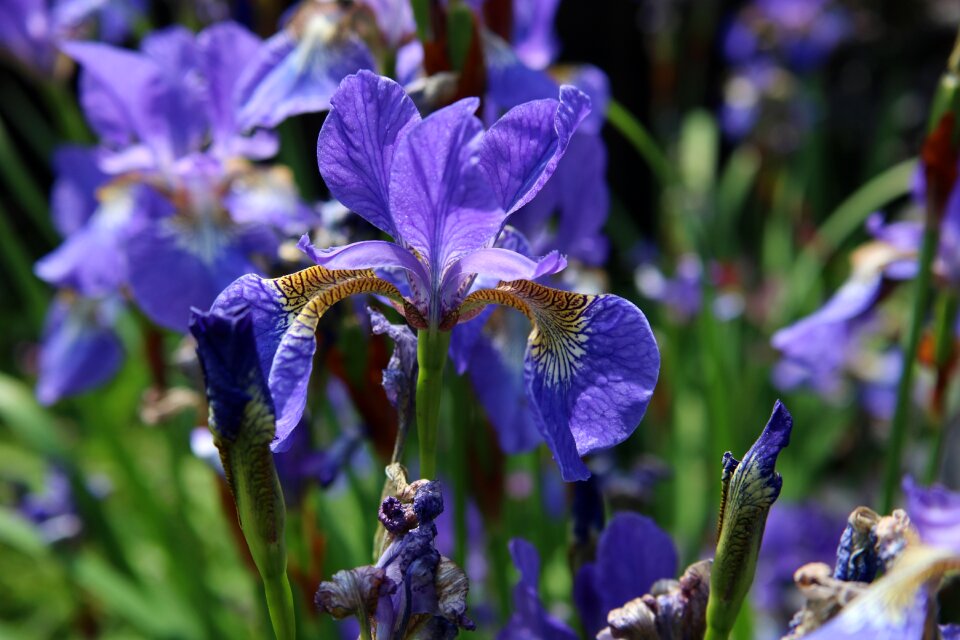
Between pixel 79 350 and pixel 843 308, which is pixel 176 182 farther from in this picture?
pixel 843 308

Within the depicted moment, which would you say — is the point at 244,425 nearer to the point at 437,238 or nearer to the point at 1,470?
the point at 437,238

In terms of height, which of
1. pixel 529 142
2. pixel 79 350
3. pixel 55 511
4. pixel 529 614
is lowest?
pixel 55 511

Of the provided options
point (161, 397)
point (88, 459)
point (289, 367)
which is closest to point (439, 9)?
point (289, 367)

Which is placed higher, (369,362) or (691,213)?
(691,213)

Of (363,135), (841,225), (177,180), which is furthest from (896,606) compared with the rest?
(841,225)

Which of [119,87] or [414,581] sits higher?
[119,87]

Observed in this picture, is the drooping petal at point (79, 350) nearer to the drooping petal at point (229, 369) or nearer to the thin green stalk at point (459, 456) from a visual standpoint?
the thin green stalk at point (459, 456)

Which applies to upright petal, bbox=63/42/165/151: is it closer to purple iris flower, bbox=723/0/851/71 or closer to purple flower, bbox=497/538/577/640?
purple flower, bbox=497/538/577/640
